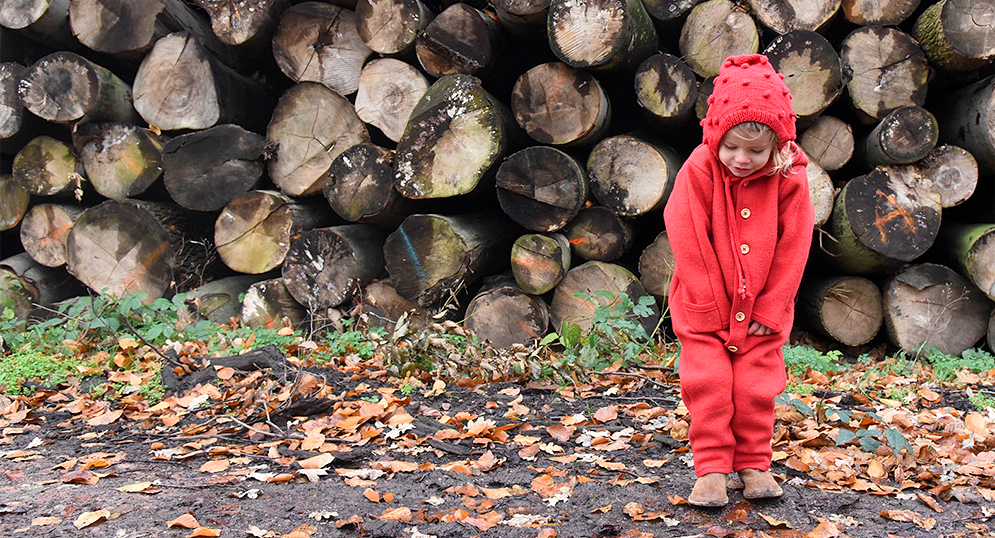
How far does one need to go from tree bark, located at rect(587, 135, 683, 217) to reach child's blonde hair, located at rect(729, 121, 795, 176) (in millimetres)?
1907

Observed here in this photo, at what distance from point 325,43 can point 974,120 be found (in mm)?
3967

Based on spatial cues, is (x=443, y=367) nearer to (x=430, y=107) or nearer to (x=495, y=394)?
(x=495, y=394)

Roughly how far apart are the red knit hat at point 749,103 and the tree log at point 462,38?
7.52 feet

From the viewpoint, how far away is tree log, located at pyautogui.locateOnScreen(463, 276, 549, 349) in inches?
177

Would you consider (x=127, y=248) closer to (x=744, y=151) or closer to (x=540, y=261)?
(x=540, y=261)

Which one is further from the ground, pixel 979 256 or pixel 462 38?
pixel 462 38

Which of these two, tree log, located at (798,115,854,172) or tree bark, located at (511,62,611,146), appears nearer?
tree bark, located at (511,62,611,146)

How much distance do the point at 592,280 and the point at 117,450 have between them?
2674 millimetres

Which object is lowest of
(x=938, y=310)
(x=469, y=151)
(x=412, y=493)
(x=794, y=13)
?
(x=938, y=310)

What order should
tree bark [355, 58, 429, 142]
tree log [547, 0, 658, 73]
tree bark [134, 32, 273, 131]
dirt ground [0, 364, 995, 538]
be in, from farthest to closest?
tree bark [134, 32, 273, 131] → tree bark [355, 58, 429, 142] → tree log [547, 0, 658, 73] → dirt ground [0, 364, 995, 538]

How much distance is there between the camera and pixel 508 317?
4.52 meters

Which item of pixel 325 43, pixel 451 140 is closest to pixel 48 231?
pixel 325 43

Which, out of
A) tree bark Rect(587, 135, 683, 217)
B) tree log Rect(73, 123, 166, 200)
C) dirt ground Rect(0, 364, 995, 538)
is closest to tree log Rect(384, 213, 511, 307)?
tree bark Rect(587, 135, 683, 217)

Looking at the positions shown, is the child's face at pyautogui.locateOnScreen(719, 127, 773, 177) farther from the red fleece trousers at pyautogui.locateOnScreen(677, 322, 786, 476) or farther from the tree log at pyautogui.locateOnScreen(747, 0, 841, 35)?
the tree log at pyautogui.locateOnScreen(747, 0, 841, 35)
